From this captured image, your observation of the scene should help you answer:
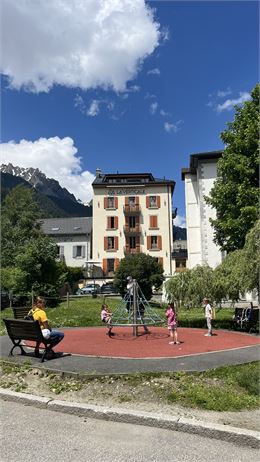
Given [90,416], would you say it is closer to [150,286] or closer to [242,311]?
[242,311]

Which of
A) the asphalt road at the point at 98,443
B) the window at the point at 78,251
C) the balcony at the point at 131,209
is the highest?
the balcony at the point at 131,209

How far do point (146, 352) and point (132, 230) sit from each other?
135ft

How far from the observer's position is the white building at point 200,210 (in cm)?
3681

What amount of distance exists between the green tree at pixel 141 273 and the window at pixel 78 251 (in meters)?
21.6

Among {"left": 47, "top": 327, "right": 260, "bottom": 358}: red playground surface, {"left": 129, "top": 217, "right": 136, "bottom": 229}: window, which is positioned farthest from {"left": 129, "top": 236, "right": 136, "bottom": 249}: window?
{"left": 47, "top": 327, "right": 260, "bottom": 358}: red playground surface

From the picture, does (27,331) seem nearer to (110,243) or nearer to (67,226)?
(110,243)

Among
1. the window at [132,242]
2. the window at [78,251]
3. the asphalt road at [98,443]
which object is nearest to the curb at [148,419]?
the asphalt road at [98,443]

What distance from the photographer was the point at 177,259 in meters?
50.9

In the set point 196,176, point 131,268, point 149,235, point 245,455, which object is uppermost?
point 196,176

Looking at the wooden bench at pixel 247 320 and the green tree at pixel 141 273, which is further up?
the green tree at pixel 141 273

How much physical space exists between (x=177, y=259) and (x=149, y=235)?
4.82m

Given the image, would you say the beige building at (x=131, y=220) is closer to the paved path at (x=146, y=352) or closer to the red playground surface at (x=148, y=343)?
the red playground surface at (x=148, y=343)

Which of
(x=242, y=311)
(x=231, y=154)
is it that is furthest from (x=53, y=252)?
(x=242, y=311)

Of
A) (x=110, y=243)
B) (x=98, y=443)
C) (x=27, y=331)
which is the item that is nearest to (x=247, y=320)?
(x=27, y=331)
